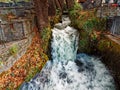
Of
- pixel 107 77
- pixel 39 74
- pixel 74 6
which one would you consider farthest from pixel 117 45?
pixel 74 6

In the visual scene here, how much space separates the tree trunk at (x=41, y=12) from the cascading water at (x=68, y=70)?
3.21 feet

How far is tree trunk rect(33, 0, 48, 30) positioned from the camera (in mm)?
9023

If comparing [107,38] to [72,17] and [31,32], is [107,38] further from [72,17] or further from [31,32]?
[31,32]

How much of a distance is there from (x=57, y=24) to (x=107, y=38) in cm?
372

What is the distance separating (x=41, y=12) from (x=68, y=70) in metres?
3.83

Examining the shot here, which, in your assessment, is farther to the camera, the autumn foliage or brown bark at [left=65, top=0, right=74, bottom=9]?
brown bark at [left=65, top=0, right=74, bottom=9]

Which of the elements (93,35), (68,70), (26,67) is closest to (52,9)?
(93,35)

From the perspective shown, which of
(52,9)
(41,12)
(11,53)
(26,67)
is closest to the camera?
(11,53)

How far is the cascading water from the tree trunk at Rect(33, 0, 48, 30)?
98 cm

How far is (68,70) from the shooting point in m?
8.80

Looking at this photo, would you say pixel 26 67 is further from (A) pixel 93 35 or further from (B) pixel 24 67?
(A) pixel 93 35

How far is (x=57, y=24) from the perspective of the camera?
10805 mm

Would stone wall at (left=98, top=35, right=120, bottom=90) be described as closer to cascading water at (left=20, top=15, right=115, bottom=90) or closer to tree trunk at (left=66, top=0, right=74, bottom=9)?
cascading water at (left=20, top=15, right=115, bottom=90)

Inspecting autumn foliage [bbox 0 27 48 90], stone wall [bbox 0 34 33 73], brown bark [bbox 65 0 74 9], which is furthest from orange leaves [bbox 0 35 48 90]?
brown bark [bbox 65 0 74 9]
